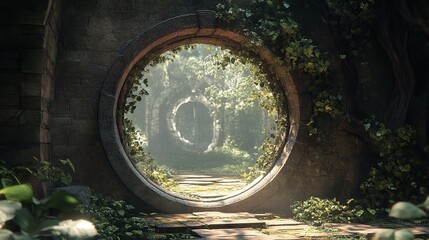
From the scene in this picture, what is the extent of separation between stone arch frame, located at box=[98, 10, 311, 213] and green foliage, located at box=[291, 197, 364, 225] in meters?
0.43

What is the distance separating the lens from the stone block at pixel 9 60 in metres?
4.53

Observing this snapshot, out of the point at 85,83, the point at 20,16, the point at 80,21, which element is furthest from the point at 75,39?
the point at 20,16

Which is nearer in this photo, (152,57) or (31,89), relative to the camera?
(31,89)

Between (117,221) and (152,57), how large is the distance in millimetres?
2510

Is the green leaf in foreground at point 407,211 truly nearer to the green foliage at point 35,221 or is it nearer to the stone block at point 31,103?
the green foliage at point 35,221

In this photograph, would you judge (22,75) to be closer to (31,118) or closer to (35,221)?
(31,118)

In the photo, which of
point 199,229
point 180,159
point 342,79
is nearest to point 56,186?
point 199,229

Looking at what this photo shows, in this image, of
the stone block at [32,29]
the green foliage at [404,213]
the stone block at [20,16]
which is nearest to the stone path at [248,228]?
the stone block at [32,29]

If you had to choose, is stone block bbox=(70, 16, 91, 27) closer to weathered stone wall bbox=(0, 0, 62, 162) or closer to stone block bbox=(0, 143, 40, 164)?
weathered stone wall bbox=(0, 0, 62, 162)

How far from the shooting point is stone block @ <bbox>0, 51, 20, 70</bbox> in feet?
14.9

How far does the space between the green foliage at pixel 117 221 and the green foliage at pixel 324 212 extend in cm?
185

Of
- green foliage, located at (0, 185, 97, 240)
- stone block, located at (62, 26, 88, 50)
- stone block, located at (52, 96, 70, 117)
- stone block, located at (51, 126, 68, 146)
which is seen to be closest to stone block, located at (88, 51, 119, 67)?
stone block, located at (62, 26, 88, 50)

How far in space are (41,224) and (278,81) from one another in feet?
16.7

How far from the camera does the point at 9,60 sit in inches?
179
